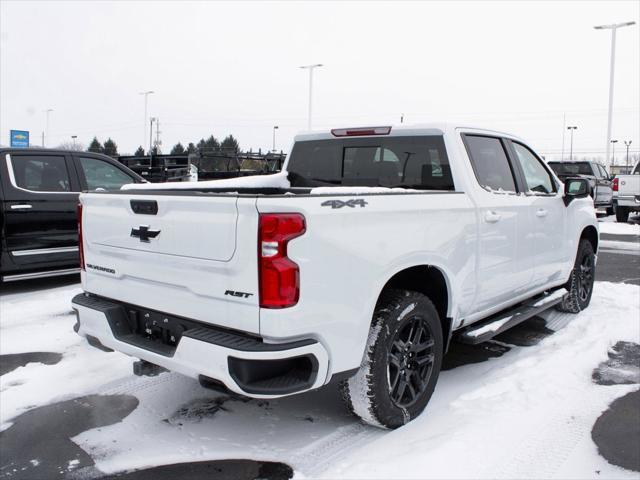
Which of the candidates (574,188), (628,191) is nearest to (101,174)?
(574,188)

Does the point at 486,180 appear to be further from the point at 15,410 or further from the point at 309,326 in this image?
the point at 15,410

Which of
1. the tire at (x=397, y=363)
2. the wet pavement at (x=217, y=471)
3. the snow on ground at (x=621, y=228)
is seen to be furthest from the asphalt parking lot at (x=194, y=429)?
the snow on ground at (x=621, y=228)

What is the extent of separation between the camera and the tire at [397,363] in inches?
129

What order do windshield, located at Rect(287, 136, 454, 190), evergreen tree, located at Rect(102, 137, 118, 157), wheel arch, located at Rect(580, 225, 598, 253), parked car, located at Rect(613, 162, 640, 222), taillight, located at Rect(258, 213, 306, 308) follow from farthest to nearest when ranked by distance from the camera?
1. evergreen tree, located at Rect(102, 137, 118, 157)
2. parked car, located at Rect(613, 162, 640, 222)
3. wheel arch, located at Rect(580, 225, 598, 253)
4. windshield, located at Rect(287, 136, 454, 190)
5. taillight, located at Rect(258, 213, 306, 308)

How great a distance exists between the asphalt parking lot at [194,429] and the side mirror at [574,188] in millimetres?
1546

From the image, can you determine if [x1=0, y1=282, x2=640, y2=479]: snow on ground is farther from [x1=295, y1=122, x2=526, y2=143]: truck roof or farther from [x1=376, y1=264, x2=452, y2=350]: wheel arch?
[x1=295, y1=122, x2=526, y2=143]: truck roof

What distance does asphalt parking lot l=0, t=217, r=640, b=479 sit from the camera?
3129 mm

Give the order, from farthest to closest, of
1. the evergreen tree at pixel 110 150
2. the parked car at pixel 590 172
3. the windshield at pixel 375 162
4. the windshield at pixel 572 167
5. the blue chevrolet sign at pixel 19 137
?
the evergreen tree at pixel 110 150 < the blue chevrolet sign at pixel 19 137 < the windshield at pixel 572 167 < the parked car at pixel 590 172 < the windshield at pixel 375 162

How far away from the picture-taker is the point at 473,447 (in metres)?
3.25

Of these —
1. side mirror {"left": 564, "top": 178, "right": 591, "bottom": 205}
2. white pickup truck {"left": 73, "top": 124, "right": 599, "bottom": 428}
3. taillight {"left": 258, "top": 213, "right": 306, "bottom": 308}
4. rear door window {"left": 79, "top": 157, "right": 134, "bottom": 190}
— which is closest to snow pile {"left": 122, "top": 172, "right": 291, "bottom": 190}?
white pickup truck {"left": 73, "top": 124, "right": 599, "bottom": 428}

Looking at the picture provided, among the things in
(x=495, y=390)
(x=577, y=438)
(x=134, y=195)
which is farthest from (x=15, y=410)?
(x=577, y=438)

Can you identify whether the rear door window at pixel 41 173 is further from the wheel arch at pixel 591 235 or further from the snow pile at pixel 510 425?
the wheel arch at pixel 591 235

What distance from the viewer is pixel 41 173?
751cm

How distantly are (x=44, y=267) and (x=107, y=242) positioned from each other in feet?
14.2
